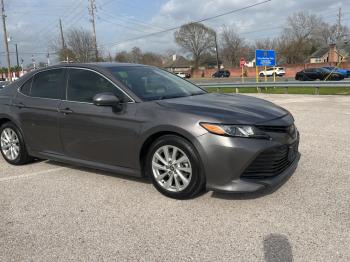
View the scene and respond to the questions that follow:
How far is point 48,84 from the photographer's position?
545 centimetres

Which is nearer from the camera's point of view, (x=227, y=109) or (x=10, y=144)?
(x=227, y=109)

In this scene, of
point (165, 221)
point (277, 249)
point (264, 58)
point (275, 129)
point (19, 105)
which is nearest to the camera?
point (277, 249)

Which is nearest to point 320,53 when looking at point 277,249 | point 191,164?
point 191,164

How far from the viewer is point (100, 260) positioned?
9.93 feet

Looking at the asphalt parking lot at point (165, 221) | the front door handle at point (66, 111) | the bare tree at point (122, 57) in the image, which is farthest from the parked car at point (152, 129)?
the bare tree at point (122, 57)

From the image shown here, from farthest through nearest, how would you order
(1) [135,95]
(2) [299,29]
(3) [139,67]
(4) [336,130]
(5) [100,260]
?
(2) [299,29], (4) [336,130], (3) [139,67], (1) [135,95], (5) [100,260]

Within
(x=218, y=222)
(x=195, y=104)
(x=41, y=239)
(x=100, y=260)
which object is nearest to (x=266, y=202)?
→ (x=218, y=222)

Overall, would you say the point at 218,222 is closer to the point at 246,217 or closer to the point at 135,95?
the point at 246,217

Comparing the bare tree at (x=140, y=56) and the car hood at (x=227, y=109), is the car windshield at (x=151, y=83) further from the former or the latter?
the bare tree at (x=140, y=56)

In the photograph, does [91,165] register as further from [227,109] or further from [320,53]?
[320,53]

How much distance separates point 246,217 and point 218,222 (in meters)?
0.30

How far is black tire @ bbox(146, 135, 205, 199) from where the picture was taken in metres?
3.94

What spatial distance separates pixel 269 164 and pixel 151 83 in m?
1.93

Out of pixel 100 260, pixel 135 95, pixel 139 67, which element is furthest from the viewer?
pixel 139 67
